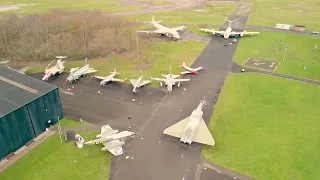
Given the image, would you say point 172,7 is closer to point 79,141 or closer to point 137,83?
point 137,83

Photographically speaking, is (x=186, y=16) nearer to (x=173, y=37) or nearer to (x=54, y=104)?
(x=173, y=37)

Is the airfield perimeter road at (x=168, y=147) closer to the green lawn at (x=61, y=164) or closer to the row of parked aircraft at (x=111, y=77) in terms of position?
the row of parked aircraft at (x=111, y=77)

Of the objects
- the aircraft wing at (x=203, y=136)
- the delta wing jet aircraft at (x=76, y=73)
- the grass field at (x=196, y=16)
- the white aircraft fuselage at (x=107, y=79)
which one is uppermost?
the grass field at (x=196, y=16)

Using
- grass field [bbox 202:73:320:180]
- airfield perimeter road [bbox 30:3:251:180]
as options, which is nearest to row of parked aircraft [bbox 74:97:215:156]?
airfield perimeter road [bbox 30:3:251:180]

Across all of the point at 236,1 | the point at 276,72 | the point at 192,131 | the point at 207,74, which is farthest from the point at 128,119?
the point at 236,1

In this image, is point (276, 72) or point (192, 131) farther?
point (276, 72)

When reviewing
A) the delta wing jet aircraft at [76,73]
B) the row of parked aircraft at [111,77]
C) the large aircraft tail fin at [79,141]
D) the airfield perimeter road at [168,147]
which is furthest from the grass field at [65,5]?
the large aircraft tail fin at [79,141]
